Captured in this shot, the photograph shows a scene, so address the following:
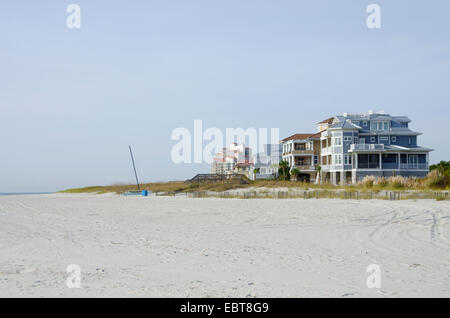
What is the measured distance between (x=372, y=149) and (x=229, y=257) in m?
45.7

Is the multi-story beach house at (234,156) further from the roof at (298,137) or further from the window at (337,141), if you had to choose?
the window at (337,141)

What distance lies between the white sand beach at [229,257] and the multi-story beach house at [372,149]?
37.7m

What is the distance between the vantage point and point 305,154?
63000 mm

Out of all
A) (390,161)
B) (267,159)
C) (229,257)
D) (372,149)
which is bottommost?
(229,257)

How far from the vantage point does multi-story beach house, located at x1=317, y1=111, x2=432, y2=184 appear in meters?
52.0

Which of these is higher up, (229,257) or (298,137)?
(298,137)

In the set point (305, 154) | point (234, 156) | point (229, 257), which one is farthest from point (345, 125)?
point (234, 156)

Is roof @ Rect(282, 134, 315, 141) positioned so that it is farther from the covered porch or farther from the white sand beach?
the white sand beach

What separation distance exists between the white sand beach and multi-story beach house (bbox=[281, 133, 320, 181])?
4678 cm

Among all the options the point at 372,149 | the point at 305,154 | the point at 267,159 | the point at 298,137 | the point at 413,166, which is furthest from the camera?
the point at 267,159

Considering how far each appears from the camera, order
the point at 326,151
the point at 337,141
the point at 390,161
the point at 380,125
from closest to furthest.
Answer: the point at 390,161 → the point at 337,141 → the point at 380,125 → the point at 326,151

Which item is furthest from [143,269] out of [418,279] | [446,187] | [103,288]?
[446,187]

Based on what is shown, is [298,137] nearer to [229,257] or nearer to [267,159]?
[267,159]

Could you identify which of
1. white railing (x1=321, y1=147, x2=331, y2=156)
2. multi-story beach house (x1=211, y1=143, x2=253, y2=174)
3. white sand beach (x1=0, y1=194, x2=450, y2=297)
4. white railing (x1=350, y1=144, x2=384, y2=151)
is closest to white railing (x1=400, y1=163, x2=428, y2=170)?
white railing (x1=350, y1=144, x2=384, y2=151)
